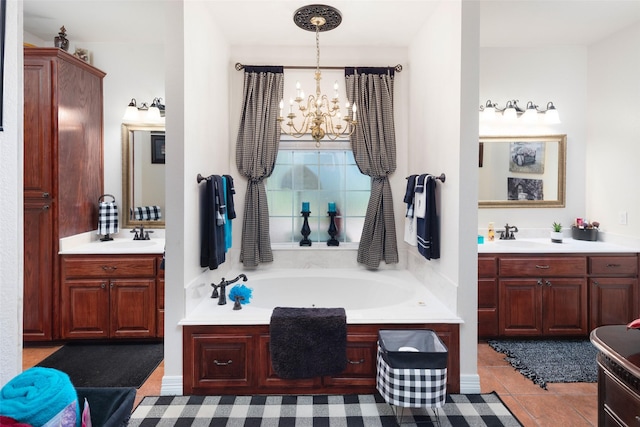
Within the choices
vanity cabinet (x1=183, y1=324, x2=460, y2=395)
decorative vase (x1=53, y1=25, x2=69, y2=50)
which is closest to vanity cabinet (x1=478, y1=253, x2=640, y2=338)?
vanity cabinet (x1=183, y1=324, x2=460, y2=395)

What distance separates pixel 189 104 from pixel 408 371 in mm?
2138

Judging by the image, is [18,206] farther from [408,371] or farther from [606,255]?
[606,255]

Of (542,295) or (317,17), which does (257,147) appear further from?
(542,295)

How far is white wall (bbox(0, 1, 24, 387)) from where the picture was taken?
842mm

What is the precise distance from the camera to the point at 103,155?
11.6 ft

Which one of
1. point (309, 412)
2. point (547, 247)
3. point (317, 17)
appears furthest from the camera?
point (547, 247)

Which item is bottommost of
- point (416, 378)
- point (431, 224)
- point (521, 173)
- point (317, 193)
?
point (416, 378)

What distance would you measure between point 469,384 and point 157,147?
3387 millimetres

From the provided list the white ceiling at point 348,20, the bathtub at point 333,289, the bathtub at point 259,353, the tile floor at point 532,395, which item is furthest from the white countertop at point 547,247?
the white ceiling at point 348,20

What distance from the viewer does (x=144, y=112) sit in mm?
3520

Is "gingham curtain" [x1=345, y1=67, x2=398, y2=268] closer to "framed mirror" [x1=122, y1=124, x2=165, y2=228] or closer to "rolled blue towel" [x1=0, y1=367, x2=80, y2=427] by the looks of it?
"framed mirror" [x1=122, y1=124, x2=165, y2=228]

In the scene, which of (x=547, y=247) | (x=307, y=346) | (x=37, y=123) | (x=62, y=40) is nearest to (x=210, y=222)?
(x=307, y=346)

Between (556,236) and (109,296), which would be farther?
(556,236)

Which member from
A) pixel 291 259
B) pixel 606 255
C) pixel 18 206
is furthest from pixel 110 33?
pixel 606 255
